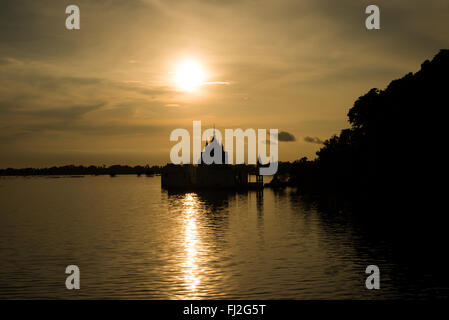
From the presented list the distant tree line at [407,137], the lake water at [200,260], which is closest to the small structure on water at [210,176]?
the distant tree line at [407,137]

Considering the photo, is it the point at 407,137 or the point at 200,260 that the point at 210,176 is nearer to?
the point at 407,137

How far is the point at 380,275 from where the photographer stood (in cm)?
2700

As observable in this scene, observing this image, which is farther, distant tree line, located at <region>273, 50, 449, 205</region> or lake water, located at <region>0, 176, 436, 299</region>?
distant tree line, located at <region>273, 50, 449, 205</region>

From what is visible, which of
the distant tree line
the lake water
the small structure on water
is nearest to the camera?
the lake water

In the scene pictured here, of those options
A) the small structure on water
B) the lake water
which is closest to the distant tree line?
the lake water

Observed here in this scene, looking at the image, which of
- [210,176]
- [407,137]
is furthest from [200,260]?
[210,176]

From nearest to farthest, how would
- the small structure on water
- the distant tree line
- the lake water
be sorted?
the lake water < the distant tree line < the small structure on water

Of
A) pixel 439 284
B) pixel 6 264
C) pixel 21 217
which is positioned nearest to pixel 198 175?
pixel 21 217

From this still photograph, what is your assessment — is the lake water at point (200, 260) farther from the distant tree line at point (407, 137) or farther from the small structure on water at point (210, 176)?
the small structure on water at point (210, 176)

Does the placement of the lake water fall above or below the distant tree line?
below

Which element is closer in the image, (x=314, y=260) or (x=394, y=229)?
(x=314, y=260)

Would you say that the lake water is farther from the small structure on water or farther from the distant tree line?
the small structure on water

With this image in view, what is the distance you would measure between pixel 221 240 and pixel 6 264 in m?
16.4
